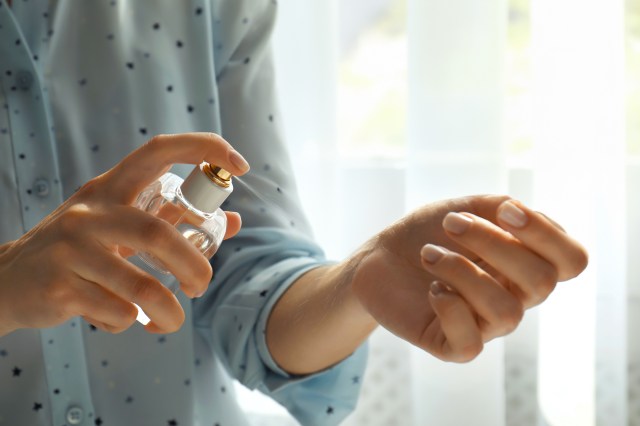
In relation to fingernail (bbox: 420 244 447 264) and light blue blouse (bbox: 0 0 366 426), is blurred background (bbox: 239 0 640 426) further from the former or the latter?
fingernail (bbox: 420 244 447 264)

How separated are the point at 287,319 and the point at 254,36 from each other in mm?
299

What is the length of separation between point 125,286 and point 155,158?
82 millimetres

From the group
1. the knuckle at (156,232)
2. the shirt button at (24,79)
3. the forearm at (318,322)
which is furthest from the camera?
the shirt button at (24,79)

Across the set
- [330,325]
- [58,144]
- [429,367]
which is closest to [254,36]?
[58,144]

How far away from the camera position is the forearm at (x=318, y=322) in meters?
0.66

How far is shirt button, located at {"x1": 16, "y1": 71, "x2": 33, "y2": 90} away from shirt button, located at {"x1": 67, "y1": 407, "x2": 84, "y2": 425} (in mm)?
285

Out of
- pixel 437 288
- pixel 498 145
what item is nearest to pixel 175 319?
pixel 437 288

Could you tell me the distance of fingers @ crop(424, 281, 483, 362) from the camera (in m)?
0.51

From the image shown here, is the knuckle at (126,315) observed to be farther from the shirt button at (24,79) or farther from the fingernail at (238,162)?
the shirt button at (24,79)

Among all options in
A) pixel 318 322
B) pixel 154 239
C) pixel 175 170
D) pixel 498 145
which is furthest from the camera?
pixel 498 145

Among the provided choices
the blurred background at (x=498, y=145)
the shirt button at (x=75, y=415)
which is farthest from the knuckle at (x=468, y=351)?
the blurred background at (x=498, y=145)

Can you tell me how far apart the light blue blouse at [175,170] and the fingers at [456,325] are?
277 millimetres

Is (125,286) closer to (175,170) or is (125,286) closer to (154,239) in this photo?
(154,239)

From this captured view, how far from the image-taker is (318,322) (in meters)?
0.70
